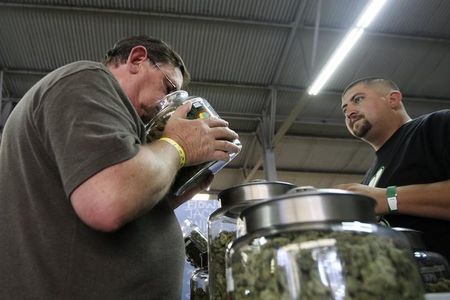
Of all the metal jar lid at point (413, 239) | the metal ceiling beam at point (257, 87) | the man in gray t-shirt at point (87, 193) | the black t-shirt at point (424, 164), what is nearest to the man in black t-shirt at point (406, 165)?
the black t-shirt at point (424, 164)

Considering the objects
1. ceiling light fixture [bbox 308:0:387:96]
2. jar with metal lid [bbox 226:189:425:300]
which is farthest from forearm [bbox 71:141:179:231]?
ceiling light fixture [bbox 308:0:387:96]

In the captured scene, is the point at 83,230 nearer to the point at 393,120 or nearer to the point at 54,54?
the point at 393,120

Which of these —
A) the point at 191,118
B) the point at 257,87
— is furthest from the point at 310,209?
the point at 257,87

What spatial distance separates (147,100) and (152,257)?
0.47m

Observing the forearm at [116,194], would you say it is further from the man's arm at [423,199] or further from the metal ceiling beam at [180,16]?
the metal ceiling beam at [180,16]

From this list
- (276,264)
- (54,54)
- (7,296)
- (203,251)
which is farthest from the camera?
(54,54)

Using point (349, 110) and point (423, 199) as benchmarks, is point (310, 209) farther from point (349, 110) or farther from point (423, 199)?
point (349, 110)

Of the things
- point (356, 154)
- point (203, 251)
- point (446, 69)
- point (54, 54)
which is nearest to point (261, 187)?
point (203, 251)

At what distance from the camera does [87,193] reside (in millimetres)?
591

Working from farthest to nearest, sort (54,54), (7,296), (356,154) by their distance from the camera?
(356,154) → (54,54) → (7,296)

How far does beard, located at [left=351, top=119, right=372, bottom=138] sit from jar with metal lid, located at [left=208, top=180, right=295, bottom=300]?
104cm

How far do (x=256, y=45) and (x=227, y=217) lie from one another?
368cm

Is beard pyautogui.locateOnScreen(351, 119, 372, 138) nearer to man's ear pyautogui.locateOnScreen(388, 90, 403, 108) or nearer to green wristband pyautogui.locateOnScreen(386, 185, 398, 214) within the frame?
man's ear pyautogui.locateOnScreen(388, 90, 403, 108)

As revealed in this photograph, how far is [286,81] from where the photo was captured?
15.6 ft
